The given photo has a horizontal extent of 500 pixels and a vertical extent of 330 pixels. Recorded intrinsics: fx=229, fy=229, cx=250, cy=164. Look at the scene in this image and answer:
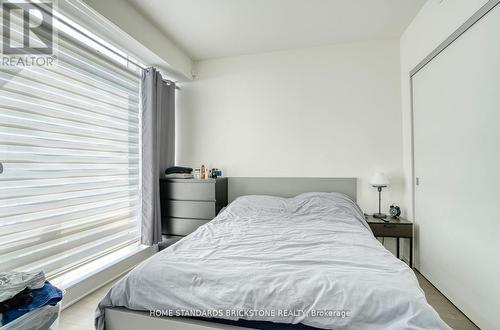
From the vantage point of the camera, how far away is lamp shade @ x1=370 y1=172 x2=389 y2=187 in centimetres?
258

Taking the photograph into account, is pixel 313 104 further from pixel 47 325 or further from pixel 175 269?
pixel 47 325

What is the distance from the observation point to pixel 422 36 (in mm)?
2262

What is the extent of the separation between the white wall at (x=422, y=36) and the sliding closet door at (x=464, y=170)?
0.14 m

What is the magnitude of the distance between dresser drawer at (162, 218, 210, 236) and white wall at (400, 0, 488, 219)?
253 centimetres

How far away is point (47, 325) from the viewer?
48.1 inches

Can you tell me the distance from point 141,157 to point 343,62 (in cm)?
279

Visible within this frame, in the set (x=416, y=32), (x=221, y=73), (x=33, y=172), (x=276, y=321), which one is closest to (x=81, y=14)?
(x=33, y=172)

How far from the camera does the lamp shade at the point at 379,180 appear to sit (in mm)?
2581

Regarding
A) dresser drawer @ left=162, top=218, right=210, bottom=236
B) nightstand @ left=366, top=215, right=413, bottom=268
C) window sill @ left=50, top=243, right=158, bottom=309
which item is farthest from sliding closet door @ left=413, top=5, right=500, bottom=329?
window sill @ left=50, top=243, right=158, bottom=309

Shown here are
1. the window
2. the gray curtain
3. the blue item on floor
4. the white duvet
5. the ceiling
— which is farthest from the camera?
the gray curtain

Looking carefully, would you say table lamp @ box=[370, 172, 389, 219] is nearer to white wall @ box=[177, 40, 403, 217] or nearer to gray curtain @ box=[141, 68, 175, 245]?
white wall @ box=[177, 40, 403, 217]

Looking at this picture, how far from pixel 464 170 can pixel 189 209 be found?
2698 mm

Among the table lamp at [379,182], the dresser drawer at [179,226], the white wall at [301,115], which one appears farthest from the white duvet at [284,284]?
the white wall at [301,115]

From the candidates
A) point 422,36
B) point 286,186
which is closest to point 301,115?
point 286,186
